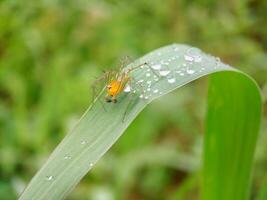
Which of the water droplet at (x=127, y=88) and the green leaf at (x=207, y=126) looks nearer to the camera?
the green leaf at (x=207, y=126)

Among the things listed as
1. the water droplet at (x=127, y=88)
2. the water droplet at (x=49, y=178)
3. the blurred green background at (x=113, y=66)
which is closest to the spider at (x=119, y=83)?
the water droplet at (x=127, y=88)

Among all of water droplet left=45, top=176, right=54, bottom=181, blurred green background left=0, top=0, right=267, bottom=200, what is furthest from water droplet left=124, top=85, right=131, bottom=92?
blurred green background left=0, top=0, right=267, bottom=200

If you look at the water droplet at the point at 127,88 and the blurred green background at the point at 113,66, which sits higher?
the water droplet at the point at 127,88

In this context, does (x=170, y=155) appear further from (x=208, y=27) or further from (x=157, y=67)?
(x=157, y=67)

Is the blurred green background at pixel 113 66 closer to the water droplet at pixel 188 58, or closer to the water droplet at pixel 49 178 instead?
the water droplet at pixel 188 58

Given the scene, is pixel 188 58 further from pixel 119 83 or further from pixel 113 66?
pixel 113 66

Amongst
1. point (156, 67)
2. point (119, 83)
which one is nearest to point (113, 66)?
point (119, 83)

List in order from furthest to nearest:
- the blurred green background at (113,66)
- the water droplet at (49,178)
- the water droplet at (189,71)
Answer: the blurred green background at (113,66), the water droplet at (189,71), the water droplet at (49,178)
